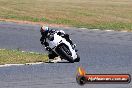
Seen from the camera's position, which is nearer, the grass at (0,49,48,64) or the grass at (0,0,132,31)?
the grass at (0,49,48,64)

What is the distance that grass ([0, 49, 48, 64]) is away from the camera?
64.2ft

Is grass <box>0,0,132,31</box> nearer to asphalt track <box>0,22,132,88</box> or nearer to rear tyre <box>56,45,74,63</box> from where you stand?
asphalt track <box>0,22,132,88</box>

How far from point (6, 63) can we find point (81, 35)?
12362 millimetres

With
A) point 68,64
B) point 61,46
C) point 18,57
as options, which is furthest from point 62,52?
point 18,57

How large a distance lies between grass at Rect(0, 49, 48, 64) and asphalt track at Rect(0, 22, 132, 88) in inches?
39.8

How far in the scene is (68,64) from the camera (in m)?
18.5

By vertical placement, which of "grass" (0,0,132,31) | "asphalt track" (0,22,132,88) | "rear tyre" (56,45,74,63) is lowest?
"grass" (0,0,132,31)

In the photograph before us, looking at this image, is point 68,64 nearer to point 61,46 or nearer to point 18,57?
point 18,57

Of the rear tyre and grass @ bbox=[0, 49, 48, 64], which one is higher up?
the rear tyre

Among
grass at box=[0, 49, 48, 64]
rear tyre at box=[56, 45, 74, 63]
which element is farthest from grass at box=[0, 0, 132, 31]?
rear tyre at box=[56, 45, 74, 63]

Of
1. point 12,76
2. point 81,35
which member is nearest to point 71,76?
point 12,76

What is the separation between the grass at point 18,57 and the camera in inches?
771

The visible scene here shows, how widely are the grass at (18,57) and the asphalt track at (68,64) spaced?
101 cm

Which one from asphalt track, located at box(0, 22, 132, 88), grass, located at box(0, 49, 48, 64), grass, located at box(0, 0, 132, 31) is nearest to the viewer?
asphalt track, located at box(0, 22, 132, 88)
